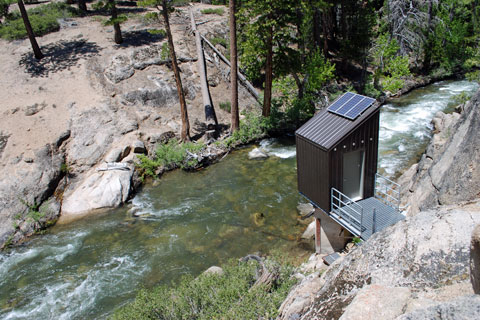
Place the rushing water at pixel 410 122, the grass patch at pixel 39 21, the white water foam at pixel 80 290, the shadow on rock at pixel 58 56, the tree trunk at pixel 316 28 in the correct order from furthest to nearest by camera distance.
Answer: the tree trunk at pixel 316 28 < the grass patch at pixel 39 21 < the shadow on rock at pixel 58 56 < the rushing water at pixel 410 122 < the white water foam at pixel 80 290

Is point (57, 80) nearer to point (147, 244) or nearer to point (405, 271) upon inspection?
point (147, 244)

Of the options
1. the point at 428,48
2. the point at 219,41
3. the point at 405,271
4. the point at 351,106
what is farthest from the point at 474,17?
the point at 405,271

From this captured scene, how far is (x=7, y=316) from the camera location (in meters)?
10.3

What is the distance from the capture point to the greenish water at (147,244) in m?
10.8

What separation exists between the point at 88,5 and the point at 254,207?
31.2 m

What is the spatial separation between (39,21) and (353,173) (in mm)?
26646

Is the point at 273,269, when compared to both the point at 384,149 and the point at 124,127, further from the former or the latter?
the point at 124,127

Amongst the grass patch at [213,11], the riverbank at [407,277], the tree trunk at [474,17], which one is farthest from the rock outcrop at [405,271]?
the tree trunk at [474,17]

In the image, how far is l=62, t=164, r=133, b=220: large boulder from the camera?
15.4 meters

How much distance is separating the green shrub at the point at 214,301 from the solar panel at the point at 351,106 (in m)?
4.73

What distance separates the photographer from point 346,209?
1012 cm

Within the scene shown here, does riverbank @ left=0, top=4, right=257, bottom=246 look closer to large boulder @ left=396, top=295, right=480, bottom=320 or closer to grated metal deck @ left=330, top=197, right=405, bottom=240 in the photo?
grated metal deck @ left=330, top=197, right=405, bottom=240

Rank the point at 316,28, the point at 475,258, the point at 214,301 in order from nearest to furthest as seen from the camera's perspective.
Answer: the point at 475,258
the point at 214,301
the point at 316,28

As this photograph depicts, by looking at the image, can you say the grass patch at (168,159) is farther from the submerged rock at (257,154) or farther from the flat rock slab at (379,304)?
the flat rock slab at (379,304)
